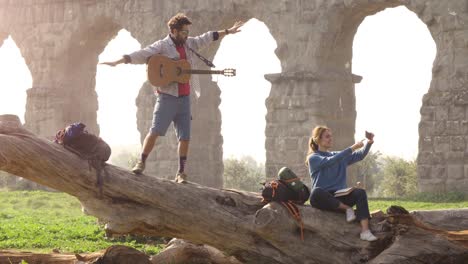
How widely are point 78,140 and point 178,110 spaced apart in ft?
4.13

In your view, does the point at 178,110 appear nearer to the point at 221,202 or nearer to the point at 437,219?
the point at 221,202

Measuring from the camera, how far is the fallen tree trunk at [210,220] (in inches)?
288

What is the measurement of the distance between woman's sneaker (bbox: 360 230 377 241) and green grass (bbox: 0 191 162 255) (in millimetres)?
3078

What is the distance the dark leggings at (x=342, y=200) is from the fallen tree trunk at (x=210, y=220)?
81 millimetres

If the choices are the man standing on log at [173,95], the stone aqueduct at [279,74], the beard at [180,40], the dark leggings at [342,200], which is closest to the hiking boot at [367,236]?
the dark leggings at [342,200]

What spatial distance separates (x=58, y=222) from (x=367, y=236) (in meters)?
7.28

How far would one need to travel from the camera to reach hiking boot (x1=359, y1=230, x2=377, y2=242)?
730 cm

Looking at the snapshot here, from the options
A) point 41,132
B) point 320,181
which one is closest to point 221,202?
point 320,181

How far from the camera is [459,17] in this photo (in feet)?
48.8

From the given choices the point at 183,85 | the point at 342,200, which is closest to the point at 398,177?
the point at 183,85

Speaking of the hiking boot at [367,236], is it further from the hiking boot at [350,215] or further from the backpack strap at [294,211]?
the backpack strap at [294,211]

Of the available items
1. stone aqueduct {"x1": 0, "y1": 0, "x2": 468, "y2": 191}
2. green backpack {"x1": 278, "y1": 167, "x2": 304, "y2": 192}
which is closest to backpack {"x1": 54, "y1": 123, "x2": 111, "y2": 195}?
green backpack {"x1": 278, "y1": 167, "x2": 304, "y2": 192}

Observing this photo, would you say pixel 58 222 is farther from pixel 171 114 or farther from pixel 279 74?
pixel 171 114

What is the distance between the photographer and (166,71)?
8.39 metres
